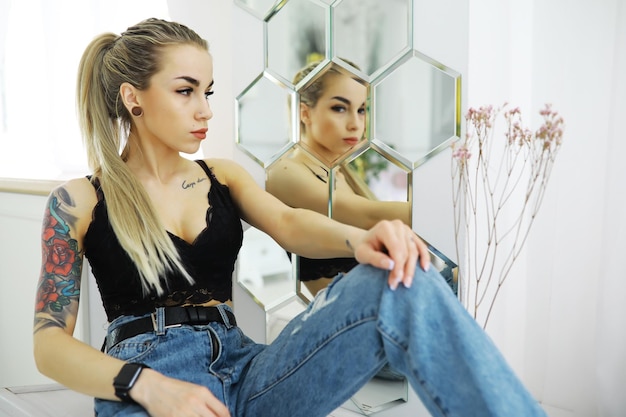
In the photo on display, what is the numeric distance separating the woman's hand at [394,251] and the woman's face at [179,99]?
566 millimetres

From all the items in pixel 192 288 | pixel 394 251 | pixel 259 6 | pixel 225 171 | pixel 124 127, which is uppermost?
pixel 259 6

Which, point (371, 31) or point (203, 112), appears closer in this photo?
point (203, 112)

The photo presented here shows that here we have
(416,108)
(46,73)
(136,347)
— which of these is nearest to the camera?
(136,347)

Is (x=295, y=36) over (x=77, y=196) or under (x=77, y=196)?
over

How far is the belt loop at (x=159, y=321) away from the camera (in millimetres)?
1259

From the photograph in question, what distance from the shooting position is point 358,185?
1.59 metres

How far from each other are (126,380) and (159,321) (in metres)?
0.20

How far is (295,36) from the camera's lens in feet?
5.54

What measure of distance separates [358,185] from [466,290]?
38 cm

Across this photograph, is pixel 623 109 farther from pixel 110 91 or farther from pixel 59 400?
pixel 59 400

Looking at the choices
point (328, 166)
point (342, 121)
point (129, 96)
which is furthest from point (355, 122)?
point (129, 96)

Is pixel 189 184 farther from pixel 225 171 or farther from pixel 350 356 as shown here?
pixel 350 356

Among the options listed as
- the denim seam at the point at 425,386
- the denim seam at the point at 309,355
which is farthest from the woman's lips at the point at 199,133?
the denim seam at the point at 425,386

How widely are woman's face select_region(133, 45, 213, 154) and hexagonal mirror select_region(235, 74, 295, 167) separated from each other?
341 millimetres
